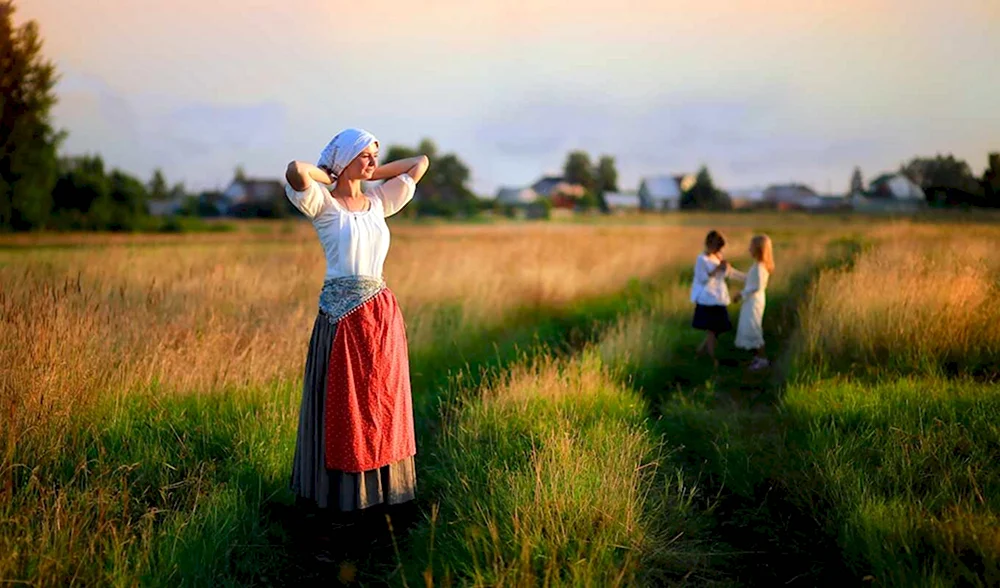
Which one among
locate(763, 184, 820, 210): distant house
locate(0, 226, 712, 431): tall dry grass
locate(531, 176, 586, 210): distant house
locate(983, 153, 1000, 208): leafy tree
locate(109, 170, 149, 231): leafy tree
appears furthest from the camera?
locate(531, 176, 586, 210): distant house

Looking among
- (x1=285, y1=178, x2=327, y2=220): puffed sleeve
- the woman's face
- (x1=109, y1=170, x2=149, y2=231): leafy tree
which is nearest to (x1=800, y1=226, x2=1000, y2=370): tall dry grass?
the woman's face

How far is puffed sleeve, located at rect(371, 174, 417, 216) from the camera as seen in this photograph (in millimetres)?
4324

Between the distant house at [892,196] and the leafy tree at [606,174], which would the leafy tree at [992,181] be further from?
the leafy tree at [606,174]

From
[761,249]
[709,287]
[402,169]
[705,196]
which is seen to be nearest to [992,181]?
[761,249]

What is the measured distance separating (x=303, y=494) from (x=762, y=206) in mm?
53157

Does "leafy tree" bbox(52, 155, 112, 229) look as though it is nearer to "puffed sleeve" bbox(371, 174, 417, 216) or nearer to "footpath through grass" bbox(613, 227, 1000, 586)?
"footpath through grass" bbox(613, 227, 1000, 586)

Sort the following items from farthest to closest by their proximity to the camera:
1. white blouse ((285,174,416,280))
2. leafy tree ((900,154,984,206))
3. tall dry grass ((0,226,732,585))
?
leafy tree ((900,154,984,206)), white blouse ((285,174,416,280)), tall dry grass ((0,226,732,585))

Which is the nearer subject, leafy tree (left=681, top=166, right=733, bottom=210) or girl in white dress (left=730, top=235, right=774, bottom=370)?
girl in white dress (left=730, top=235, right=774, bottom=370)

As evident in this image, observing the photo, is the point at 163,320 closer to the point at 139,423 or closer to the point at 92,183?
the point at 139,423

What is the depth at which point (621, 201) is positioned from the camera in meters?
73.9

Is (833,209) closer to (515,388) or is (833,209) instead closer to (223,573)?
(515,388)

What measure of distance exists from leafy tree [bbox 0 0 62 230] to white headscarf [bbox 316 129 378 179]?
31.2 feet

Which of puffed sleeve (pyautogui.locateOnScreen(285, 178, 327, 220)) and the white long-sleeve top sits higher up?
puffed sleeve (pyautogui.locateOnScreen(285, 178, 327, 220))

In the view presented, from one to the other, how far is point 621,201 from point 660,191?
4.02 metres
